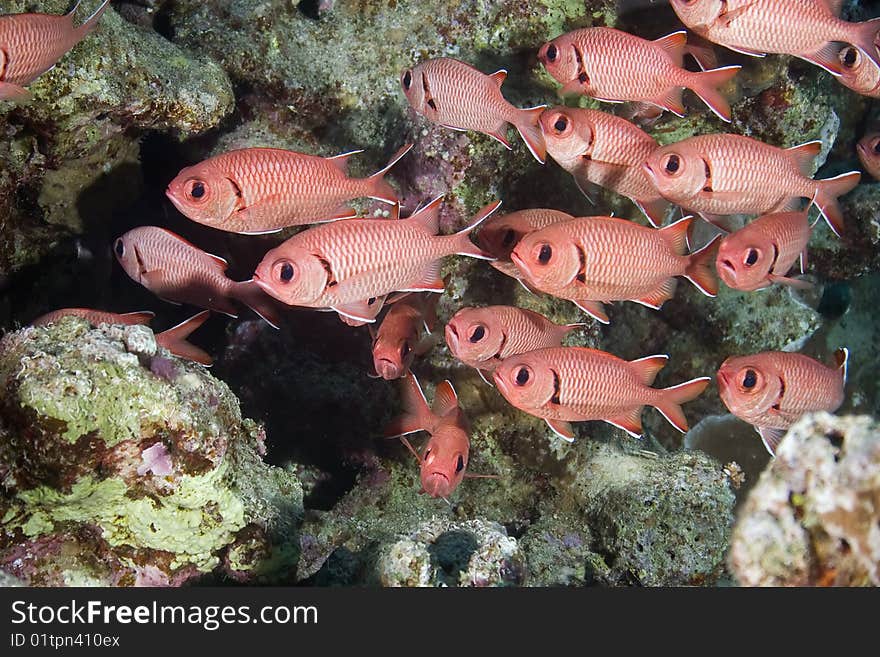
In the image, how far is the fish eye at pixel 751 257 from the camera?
11.2ft

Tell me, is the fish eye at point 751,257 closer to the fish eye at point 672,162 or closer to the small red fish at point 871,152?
the fish eye at point 672,162

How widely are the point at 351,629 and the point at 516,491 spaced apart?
2402 millimetres

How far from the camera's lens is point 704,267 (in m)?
3.49

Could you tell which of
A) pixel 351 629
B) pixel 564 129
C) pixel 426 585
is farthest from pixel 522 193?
pixel 351 629

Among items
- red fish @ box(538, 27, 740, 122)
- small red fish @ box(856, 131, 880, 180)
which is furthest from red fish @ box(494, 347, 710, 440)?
small red fish @ box(856, 131, 880, 180)

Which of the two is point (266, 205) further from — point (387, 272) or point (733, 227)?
point (733, 227)

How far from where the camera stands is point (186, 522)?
9.72ft

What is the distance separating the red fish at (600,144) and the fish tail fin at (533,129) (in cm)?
9

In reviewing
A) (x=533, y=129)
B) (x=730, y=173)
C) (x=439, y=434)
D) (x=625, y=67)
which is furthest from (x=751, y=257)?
(x=439, y=434)

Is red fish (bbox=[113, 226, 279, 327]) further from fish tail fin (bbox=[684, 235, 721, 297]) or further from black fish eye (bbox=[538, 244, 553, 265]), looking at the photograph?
fish tail fin (bbox=[684, 235, 721, 297])

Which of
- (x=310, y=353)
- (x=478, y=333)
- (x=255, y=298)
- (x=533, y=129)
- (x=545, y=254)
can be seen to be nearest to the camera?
(x=545, y=254)

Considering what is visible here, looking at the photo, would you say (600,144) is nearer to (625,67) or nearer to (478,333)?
(625,67)

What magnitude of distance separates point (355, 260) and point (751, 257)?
2068mm

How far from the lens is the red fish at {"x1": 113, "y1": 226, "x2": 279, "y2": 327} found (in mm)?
4156
